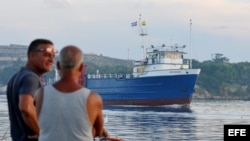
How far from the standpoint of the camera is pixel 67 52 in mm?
4074

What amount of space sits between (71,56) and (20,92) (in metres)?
0.65

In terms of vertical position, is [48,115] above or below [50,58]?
below

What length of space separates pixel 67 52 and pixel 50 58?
0.72 meters

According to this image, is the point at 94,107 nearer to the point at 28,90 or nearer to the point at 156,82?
the point at 28,90

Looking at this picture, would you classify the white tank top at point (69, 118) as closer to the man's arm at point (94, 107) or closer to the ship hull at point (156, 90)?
the man's arm at point (94, 107)

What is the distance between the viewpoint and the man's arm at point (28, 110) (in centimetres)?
443

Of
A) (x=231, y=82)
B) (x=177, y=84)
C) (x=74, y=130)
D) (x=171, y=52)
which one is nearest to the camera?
(x=74, y=130)

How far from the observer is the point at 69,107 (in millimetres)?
4043

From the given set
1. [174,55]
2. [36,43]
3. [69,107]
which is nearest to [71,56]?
[69,107]

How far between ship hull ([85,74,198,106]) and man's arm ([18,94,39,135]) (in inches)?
2090

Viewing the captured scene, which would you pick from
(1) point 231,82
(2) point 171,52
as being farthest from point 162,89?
(1) point 231,82

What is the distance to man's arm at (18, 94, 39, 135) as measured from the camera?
4430mm

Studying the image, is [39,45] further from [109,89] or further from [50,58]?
[109,89]

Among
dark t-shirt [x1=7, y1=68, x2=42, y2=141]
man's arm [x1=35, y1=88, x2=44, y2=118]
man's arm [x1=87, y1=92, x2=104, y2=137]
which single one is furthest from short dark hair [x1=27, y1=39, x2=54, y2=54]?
man's arm [x1=87, y1=92, x2=104, y2=137]
